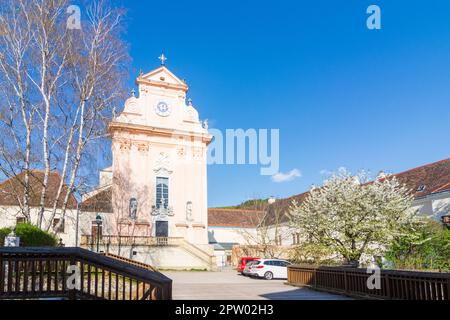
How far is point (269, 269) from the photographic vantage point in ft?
79.5

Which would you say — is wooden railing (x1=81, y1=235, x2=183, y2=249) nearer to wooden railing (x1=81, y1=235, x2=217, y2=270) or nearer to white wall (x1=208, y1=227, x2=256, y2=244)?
wooden railing (x1=81, y1=235, x2=217, y2=270)

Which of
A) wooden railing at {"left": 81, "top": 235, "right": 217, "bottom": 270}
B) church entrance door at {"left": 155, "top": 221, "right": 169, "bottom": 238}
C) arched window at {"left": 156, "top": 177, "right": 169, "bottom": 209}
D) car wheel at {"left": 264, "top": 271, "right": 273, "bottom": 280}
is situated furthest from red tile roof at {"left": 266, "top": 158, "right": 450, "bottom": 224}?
arched window at {"left": 156, "top": 177, "right": 169, "bottom": 209}

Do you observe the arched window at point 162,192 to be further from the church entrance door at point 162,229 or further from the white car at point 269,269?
the white car at point 269,269

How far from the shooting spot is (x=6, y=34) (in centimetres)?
1831

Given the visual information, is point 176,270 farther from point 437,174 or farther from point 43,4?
point 437,174

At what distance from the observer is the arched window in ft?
113

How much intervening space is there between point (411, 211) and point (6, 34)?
72.1 ft

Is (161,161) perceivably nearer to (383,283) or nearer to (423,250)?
(423,250)

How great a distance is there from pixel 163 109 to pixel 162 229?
10.5 meters

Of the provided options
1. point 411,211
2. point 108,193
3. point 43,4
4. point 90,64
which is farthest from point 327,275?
point 108,193

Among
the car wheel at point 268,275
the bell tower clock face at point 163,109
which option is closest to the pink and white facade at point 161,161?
the bell tower clock face at point 163,109

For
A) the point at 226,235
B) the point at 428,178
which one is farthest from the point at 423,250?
the point at 226,235

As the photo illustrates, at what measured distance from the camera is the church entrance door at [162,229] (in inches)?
1335

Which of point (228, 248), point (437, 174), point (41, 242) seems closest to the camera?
point (41, 242)
